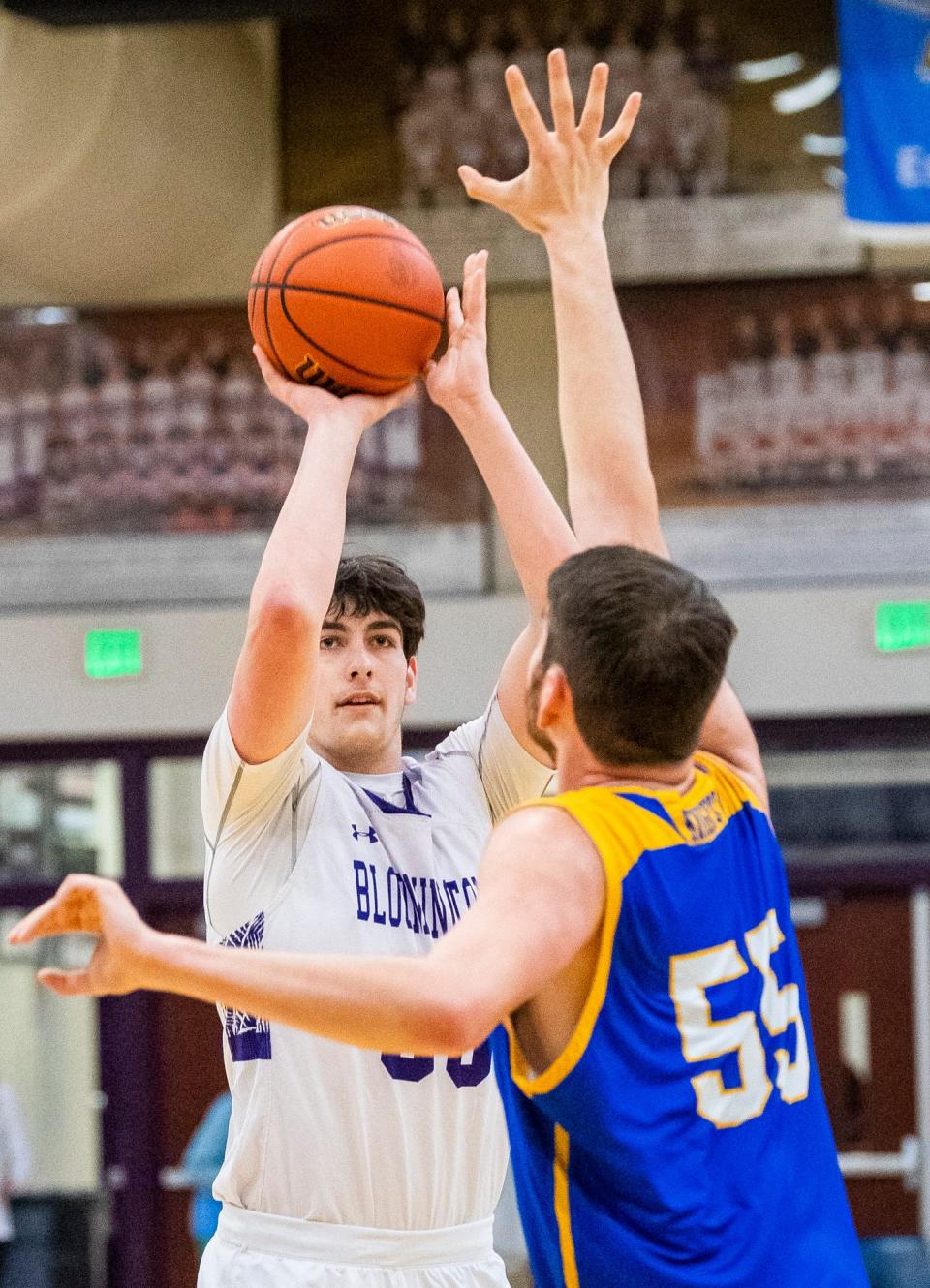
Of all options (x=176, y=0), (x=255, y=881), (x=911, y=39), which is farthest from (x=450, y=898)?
(x=911, y=39)

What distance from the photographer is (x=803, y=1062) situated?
194cm

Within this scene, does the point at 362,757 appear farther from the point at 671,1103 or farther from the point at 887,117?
the point at 887,117

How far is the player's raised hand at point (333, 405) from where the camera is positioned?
2504 millimetres

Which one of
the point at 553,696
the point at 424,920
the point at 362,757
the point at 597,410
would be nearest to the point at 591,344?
the point at 597,410

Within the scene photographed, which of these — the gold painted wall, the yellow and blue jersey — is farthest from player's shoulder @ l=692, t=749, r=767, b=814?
the gold painted wall

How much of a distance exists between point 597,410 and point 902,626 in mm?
5246

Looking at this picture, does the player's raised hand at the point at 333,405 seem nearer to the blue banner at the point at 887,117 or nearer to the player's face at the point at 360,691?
the player's face at the point at 360,691

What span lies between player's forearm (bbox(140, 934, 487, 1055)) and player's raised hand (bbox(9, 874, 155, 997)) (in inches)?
0.6

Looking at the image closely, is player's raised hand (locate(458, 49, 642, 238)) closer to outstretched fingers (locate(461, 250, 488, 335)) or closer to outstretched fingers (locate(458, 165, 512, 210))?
outstretched fingers (locate(458, 165, 512, 210))

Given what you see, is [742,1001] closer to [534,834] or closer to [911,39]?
[534,834]

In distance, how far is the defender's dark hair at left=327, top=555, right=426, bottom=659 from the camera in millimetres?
2768

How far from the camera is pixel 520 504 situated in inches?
95.9

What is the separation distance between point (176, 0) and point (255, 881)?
482 centimetres

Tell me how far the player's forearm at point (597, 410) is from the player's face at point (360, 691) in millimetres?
546
